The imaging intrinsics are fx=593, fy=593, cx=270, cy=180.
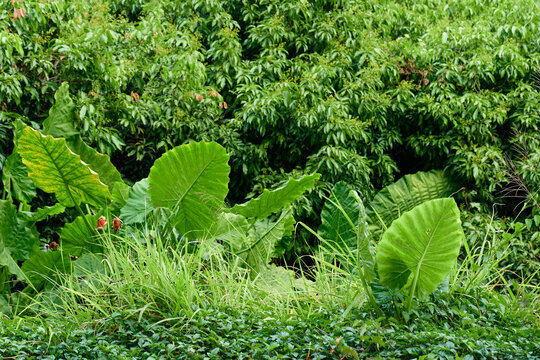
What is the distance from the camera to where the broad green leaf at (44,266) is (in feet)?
15.8

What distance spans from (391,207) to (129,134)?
3.36 meters

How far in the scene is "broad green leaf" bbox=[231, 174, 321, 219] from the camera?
4969mm

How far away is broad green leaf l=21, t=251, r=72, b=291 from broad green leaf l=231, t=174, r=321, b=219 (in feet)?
4.80

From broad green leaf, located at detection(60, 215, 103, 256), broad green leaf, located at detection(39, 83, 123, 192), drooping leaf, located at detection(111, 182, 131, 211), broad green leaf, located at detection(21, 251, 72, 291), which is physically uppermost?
broad green leaf, located at detection(39, 83, 123, 192)

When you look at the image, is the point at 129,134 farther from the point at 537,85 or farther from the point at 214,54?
the point at 537,85

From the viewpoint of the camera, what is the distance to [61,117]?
533 centimetres

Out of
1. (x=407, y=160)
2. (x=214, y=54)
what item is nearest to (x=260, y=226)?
(x=214, y=54)

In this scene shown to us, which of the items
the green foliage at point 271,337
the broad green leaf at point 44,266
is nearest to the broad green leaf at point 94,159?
the broad green leaf at point 44,266

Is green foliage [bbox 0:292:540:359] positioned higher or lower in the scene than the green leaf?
higher

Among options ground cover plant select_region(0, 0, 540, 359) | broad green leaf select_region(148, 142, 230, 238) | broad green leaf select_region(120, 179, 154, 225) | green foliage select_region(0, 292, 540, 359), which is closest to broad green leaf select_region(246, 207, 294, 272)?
ground cover plant select_region(0, 0, 540, 359)

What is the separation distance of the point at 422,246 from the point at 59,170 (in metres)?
2.74

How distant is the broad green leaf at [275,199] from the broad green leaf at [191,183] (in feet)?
0.77

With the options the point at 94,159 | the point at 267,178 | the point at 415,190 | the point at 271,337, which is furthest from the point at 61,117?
the point at 415,190

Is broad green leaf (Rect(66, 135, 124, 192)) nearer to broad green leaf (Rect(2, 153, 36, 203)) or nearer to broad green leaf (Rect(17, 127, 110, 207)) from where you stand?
broad green leaf (Rect(2, 153, 36, 203))
